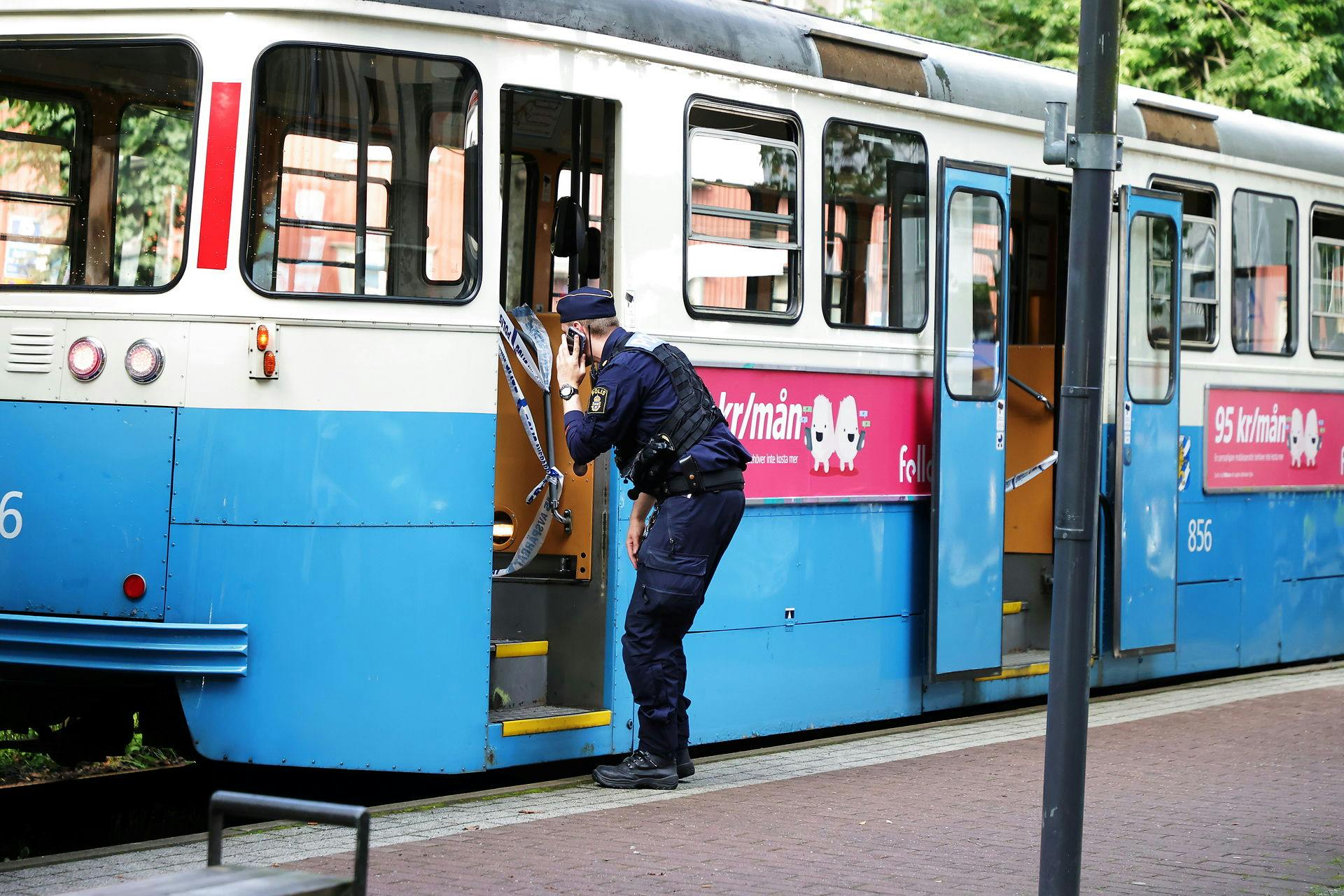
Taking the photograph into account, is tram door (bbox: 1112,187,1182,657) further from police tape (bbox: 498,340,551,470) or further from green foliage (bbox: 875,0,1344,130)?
green foliage (bbox: 875,0,1344,130)

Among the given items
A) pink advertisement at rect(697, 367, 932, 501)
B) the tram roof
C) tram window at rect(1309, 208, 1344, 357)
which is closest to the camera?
the tram roof

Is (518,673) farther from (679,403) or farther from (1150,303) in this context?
(1150,303)

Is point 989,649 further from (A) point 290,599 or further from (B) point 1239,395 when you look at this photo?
(A) point 290,599

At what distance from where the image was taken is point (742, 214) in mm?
8117

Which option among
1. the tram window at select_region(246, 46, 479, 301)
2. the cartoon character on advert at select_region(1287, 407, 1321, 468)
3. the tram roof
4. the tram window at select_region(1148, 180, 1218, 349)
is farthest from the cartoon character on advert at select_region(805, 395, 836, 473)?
the cartoon character on advert at select_region(1287, 407, 1321, 468)

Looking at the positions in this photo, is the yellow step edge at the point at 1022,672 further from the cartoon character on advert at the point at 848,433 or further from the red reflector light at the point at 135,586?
the red reflector light at the point at 135,586

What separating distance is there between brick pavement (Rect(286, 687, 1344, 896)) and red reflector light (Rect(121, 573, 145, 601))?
53.1 inches

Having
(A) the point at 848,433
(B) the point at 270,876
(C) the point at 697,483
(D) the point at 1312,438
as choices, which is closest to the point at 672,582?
(C) the point at 697,483

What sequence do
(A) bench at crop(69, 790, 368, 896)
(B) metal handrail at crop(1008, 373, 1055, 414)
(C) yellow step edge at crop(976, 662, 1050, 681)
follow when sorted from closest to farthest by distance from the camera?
(A) bench at crop(69, 790, 368, 896) → (C) yellow step edge at crop(976, 662, 1050, 681) → (B) metal handrail at crop(1008, 373, 1055, 414)

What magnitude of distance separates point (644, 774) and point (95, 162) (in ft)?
10.5

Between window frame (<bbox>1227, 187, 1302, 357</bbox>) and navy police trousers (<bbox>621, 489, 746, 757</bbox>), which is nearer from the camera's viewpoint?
navy police trousers (<bbox>621, 489, 746, 757</bbox>)

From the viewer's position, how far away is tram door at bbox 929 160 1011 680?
8.98m

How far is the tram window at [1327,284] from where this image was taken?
11.9 m

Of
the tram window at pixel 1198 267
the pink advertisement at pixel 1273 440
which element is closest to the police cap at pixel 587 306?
the tram window at pixel 1198 267
